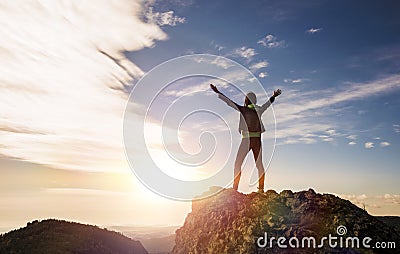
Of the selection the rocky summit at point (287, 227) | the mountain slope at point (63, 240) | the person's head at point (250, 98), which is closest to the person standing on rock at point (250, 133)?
the person's head at point (250, 98)

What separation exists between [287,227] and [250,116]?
561 cm

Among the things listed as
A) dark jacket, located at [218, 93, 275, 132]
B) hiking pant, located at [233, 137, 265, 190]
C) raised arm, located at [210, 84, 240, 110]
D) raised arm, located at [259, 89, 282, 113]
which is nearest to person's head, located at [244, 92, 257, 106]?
dark jacket, located at [218, 93, 275, 132]

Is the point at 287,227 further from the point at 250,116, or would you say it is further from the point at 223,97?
the point at 223,97

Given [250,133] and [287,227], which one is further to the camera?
[250,133]

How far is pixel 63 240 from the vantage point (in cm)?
2428

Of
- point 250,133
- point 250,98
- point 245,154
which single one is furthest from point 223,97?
point 245,154

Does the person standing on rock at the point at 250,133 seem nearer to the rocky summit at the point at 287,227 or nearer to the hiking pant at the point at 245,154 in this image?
the hiking pant at the point at 245,154

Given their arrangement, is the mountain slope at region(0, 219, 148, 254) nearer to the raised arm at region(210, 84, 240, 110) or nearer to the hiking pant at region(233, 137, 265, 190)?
the hiking pant at region(233, 137, 265, 190)

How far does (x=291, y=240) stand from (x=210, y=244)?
3484mm

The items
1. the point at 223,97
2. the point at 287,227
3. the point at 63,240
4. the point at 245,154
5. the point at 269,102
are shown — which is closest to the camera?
the point at 287,227

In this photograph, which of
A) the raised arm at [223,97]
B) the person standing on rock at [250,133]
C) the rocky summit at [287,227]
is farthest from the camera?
the person standing on rock at [250,133]

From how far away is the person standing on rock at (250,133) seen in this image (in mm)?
14945

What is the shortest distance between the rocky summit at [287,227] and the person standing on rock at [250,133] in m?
1.07

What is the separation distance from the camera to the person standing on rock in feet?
49.0
